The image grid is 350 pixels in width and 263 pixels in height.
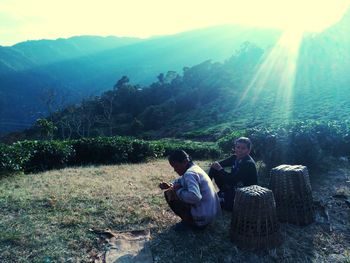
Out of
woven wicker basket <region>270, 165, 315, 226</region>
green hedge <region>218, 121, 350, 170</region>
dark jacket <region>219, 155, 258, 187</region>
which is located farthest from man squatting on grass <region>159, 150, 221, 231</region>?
green hedge <region>218, 121, 350, 170</region>

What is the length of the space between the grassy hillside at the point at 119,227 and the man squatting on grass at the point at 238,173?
21.0 inches

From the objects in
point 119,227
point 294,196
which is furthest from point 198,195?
point 294,196

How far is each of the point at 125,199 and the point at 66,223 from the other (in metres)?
1.62

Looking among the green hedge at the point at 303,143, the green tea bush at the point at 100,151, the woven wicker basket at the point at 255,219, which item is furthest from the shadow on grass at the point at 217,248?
the green tea bush at the point at 100,151

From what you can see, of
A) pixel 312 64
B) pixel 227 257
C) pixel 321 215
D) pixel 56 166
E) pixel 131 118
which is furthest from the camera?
pixel 131 118

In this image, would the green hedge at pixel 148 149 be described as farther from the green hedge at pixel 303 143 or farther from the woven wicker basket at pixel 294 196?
the woven wicker basket at pixel 294 196

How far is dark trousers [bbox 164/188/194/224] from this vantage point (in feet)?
17.8

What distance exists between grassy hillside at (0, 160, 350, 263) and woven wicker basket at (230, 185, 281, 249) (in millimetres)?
169

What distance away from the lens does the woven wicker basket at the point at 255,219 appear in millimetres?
5242

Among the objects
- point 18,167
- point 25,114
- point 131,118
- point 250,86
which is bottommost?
point 25,114

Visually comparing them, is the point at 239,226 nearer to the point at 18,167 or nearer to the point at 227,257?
the point at 227,257

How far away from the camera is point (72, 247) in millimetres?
5395

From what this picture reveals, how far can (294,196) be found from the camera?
21.1ft

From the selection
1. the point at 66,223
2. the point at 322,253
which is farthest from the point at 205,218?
the point at 66,223
